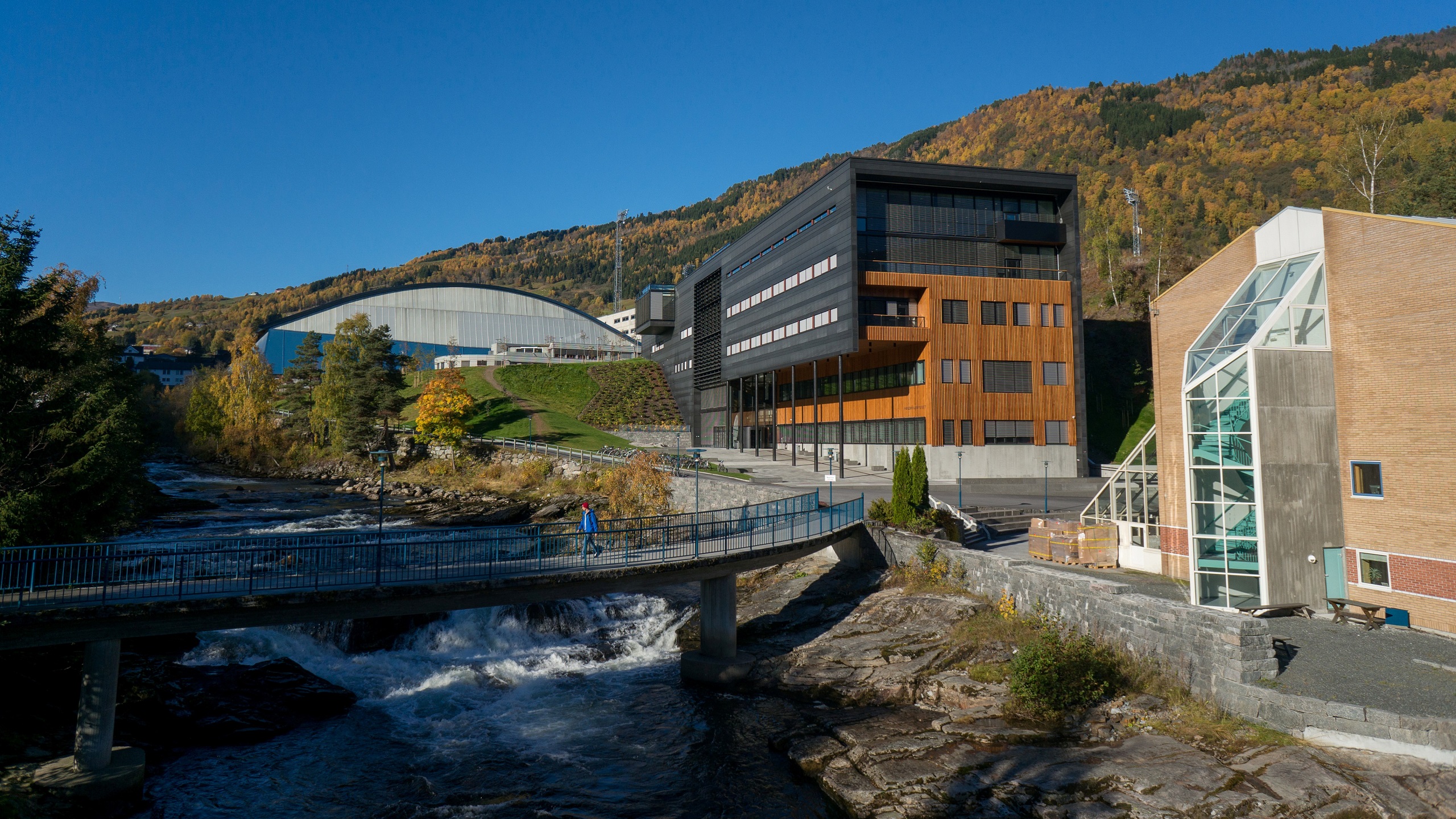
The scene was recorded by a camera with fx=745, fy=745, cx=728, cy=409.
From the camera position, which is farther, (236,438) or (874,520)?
(236,438)

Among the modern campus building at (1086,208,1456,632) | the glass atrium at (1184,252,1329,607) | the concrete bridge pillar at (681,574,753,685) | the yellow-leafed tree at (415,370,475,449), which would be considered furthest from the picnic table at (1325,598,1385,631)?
the yellow-leafed tree at (415,370,475,449)

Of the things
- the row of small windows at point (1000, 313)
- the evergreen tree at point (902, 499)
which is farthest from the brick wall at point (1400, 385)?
the row of small windows at point (1000, 313)

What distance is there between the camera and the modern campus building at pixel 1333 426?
1678 cm

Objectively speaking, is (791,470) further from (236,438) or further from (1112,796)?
(236,438)

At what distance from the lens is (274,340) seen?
109938 millimetres

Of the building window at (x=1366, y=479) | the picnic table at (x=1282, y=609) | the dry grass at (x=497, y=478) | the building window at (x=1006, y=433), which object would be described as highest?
the building window at (x=1006, y=433)

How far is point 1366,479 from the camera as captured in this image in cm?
1806

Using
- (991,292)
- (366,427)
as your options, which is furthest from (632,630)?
(366,427)

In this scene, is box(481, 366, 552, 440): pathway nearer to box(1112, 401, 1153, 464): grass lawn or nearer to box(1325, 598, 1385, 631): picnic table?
box(1112, 401, 1153, 464): grass lawn

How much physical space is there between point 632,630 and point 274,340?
352 ft

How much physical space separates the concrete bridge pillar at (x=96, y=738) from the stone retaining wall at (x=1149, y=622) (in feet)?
67.0

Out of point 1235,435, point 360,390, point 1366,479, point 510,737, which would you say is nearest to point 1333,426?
point 1366,479

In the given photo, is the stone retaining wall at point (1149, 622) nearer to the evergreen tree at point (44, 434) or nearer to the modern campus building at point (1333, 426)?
the modern campus building at point (1333, 426)

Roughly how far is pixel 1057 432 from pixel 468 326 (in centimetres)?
9514
